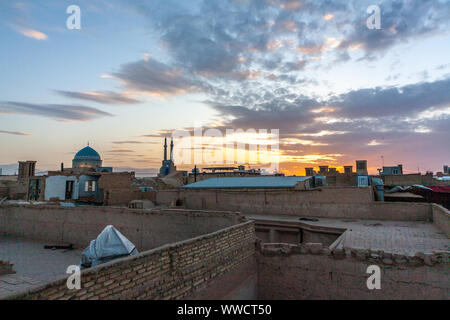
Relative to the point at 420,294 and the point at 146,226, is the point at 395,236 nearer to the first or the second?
the point at 420,294

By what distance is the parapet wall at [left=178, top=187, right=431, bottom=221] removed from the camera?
15273mm

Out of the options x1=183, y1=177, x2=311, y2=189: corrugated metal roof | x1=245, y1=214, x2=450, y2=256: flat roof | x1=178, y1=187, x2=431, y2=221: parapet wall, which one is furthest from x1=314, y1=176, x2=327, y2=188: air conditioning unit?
x1=245, y1=214, x2=450, y2=256: flat roof

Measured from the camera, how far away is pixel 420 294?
25.2ft

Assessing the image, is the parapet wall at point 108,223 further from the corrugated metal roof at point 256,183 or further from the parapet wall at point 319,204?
the corrugated metal roof at point 256,183

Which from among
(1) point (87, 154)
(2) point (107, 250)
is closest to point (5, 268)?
(2) point (107, 250)

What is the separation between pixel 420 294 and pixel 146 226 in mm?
10982

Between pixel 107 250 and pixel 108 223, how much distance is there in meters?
6.67

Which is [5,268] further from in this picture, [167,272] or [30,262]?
[167,272]

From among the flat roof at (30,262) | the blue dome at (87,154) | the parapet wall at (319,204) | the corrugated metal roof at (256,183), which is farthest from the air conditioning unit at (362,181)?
the blue dome at (87,154)

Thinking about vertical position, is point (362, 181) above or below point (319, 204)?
above

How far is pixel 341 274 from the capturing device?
335 inches

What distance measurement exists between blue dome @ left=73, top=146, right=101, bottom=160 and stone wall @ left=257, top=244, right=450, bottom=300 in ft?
167

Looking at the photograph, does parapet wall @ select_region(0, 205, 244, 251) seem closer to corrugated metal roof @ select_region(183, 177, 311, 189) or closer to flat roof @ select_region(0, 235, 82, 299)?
flat roof @ select_region(0, 235, 82, 299)

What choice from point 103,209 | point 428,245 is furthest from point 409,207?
point 103,209
